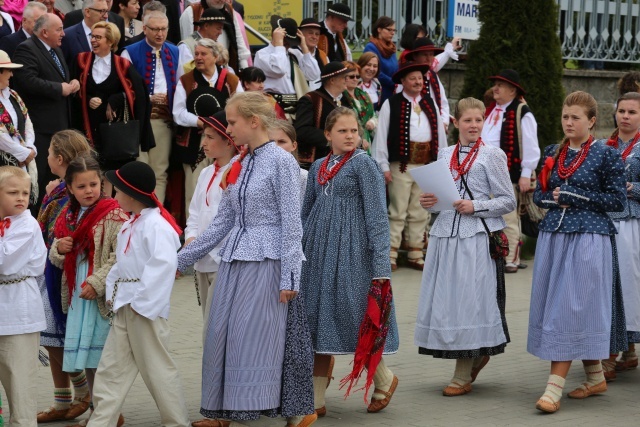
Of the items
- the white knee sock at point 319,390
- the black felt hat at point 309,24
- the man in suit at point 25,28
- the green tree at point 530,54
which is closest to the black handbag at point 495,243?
the white knee sock at point 319,390

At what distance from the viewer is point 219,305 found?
6176 mm

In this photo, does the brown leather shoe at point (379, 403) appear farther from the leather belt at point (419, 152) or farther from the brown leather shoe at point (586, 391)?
the leather belt at point (419, 152)

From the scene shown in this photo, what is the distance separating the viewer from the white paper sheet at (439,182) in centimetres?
723

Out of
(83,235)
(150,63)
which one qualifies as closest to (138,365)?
(83,235)

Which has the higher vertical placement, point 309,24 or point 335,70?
point 309,24

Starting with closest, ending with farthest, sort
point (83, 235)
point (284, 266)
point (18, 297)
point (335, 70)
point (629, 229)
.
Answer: point (284, 266) < point (18, 297) < point (83, 235) < point (629, 229) < point (335, 70)

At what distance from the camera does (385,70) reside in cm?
1355

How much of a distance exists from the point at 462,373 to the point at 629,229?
1.62 meters

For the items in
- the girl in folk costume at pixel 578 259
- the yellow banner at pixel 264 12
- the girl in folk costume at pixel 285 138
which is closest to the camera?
the girl in folk costume at pixel 578 259

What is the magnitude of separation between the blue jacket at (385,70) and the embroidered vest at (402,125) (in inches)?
52.4

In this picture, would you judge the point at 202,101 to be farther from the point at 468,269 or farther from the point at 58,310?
the point at 58,310

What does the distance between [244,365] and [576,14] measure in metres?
12.3

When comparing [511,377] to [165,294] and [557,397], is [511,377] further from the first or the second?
[165,294]

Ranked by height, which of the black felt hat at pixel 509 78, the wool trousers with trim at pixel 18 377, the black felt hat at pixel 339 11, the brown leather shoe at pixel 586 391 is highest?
the black felt hat at pixel 339 11
